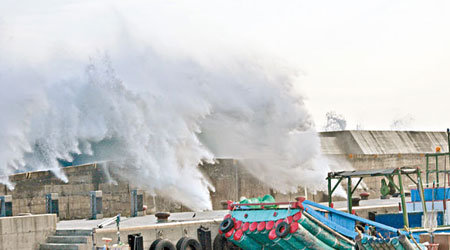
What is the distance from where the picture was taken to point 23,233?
19016mm

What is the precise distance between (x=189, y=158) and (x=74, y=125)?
503 cm

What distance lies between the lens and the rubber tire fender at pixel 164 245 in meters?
19.7

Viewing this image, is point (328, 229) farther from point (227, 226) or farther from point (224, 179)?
point (224, 179)

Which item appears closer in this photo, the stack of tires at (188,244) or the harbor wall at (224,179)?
the stack of tires at (188,244)

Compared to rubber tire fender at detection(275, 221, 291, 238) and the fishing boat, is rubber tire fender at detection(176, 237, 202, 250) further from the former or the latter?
rubber tire fender at detection(275, 221, 291, 238)

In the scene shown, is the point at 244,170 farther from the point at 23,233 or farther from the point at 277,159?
the point at 23,233

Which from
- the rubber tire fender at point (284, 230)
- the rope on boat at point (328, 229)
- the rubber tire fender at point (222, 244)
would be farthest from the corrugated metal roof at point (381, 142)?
the rubber tire fender at point (284, 230)

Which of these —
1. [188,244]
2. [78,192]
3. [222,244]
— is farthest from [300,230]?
[78,192]

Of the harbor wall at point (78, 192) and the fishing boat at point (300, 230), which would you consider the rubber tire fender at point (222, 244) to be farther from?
the harbor wall at point (78, 192)

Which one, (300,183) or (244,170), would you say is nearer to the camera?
(244,170)

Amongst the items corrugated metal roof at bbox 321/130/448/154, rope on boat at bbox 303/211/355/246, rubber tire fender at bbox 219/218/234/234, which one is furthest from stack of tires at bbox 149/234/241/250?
corrugated metal roof at bbox 321/130/448/154

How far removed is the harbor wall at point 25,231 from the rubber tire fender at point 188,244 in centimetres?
326

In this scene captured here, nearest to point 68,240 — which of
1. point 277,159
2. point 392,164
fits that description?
point 277,159

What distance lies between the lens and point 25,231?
750 inches
